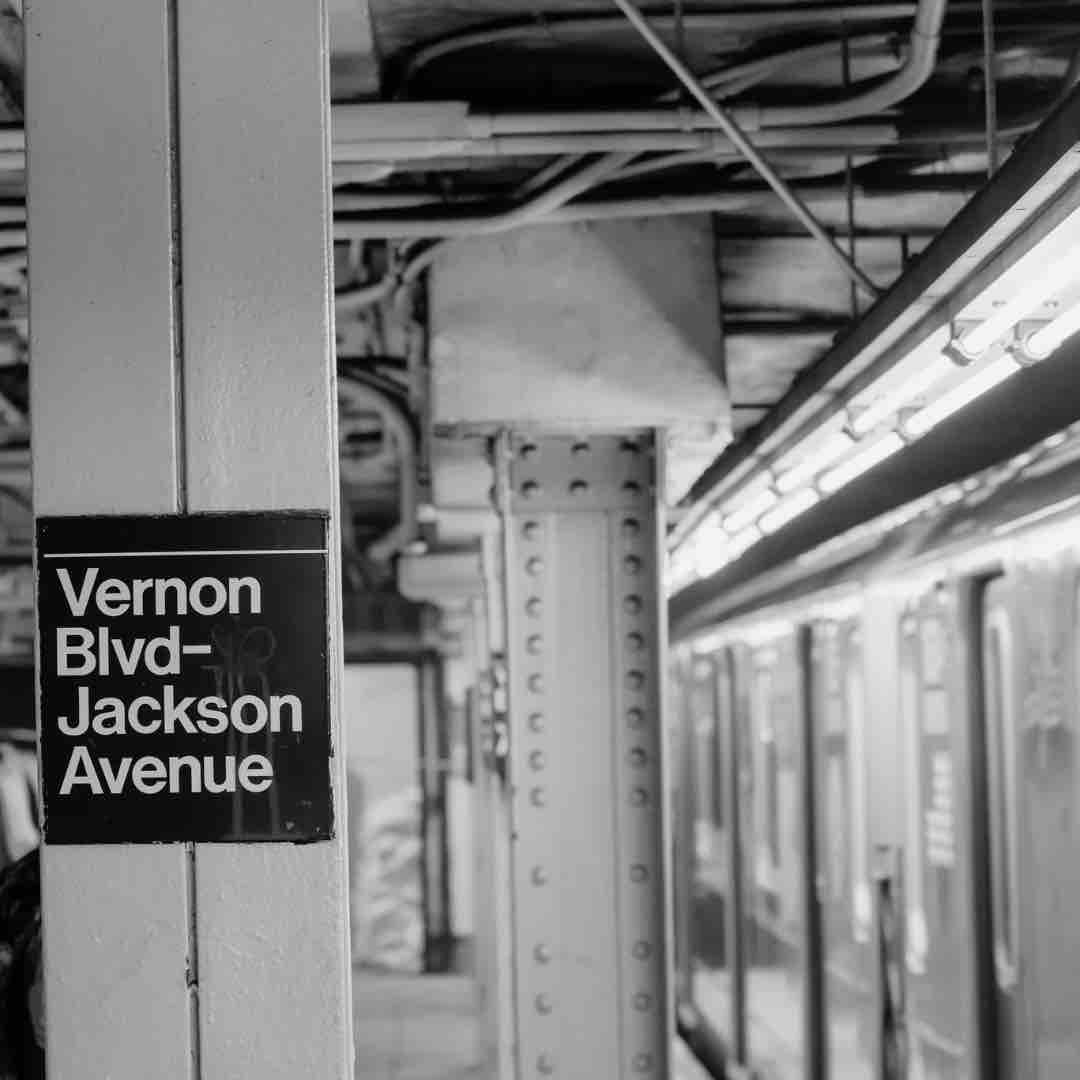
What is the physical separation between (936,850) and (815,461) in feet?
5.86

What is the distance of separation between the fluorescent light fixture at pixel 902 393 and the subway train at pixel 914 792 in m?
0.83

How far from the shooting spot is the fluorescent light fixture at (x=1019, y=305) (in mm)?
2586

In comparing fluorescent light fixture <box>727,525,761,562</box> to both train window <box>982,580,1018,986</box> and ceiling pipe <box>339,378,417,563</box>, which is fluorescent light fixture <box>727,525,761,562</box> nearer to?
train window <box>982,580,1018,986</box>

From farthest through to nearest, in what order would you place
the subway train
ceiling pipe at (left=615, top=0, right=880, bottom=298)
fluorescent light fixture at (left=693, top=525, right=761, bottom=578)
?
fluorescent light fixture at (left=693, top=525, right=761, bottom=578) → the subway train → ceiling pipe at (left=615, top=0, right=880, bottom=298)

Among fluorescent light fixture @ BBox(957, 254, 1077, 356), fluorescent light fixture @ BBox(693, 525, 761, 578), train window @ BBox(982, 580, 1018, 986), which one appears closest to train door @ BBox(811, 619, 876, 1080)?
fluorescent light fixture @ BBox(693, 525, 761, 578)

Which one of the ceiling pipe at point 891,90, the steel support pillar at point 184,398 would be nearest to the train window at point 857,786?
the ceiling pipe at point 891,90

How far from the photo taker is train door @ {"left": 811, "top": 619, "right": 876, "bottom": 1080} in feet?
22.9

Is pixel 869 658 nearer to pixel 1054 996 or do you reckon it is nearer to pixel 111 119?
pixel 1054 996

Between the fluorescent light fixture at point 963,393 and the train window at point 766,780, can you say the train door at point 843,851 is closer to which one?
the train window at point 766,780

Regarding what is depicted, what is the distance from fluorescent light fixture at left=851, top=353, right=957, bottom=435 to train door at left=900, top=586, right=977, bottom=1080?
5.82 feet

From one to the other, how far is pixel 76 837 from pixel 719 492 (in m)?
3.97

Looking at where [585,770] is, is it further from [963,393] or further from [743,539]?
[743,539]

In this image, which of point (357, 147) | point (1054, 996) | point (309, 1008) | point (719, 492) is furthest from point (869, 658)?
point (309, 1008)

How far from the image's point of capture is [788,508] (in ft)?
18.1
